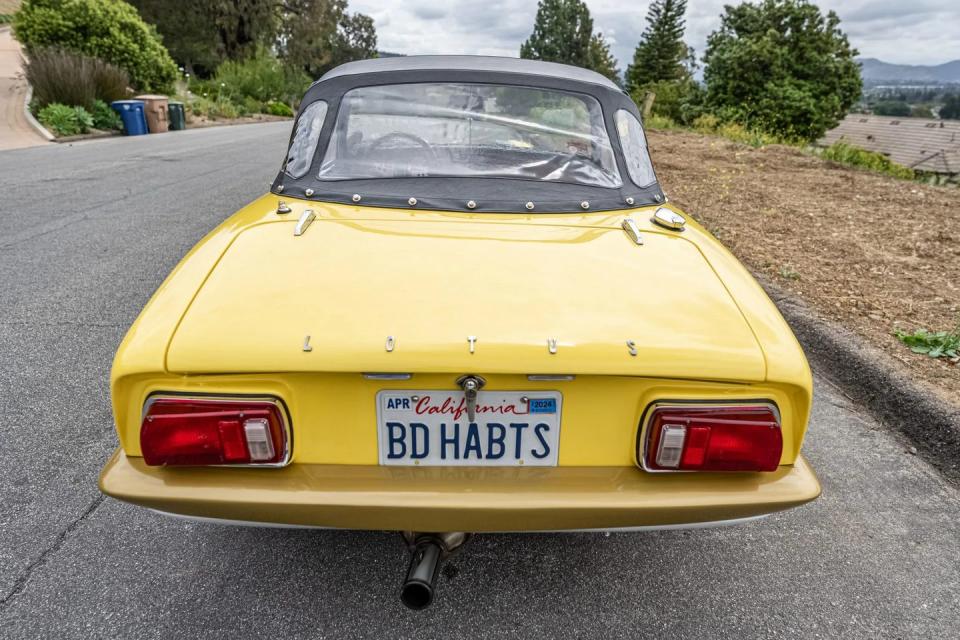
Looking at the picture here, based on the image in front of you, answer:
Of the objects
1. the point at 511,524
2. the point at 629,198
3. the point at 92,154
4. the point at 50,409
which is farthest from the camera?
the point at 92,154

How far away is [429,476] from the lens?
1493 mm

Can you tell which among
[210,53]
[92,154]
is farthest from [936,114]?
[92,154]

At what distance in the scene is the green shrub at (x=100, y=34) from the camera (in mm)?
16422

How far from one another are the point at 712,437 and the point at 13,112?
59.5 ft

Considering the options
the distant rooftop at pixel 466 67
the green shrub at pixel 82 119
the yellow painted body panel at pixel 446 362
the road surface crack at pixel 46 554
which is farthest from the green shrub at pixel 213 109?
the yellow painted body panel at pixel 446 362

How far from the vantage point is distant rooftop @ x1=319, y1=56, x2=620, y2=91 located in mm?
2549

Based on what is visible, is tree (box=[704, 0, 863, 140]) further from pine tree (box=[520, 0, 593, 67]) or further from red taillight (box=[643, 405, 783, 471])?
pine tree (box=[520, 0, 593, 67])

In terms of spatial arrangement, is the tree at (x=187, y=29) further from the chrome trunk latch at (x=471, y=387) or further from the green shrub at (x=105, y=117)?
the chrome trunk latch at (x=471, y=387)

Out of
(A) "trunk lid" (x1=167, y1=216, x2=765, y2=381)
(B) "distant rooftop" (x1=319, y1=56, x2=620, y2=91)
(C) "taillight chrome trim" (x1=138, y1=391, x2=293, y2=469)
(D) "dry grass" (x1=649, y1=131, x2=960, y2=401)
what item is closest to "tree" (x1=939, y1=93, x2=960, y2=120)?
(D) "dry grass" (x1=649, y1=131, x2=960, y2=401)

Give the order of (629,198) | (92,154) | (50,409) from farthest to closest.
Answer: (92,154) → (50,409) → (629,198)

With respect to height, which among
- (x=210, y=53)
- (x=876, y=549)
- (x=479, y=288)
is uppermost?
(x=210, y=53)

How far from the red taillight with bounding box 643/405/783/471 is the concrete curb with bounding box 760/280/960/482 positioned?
1.52m

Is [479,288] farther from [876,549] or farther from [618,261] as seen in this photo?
[876,549]

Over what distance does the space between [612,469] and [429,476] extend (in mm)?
460
